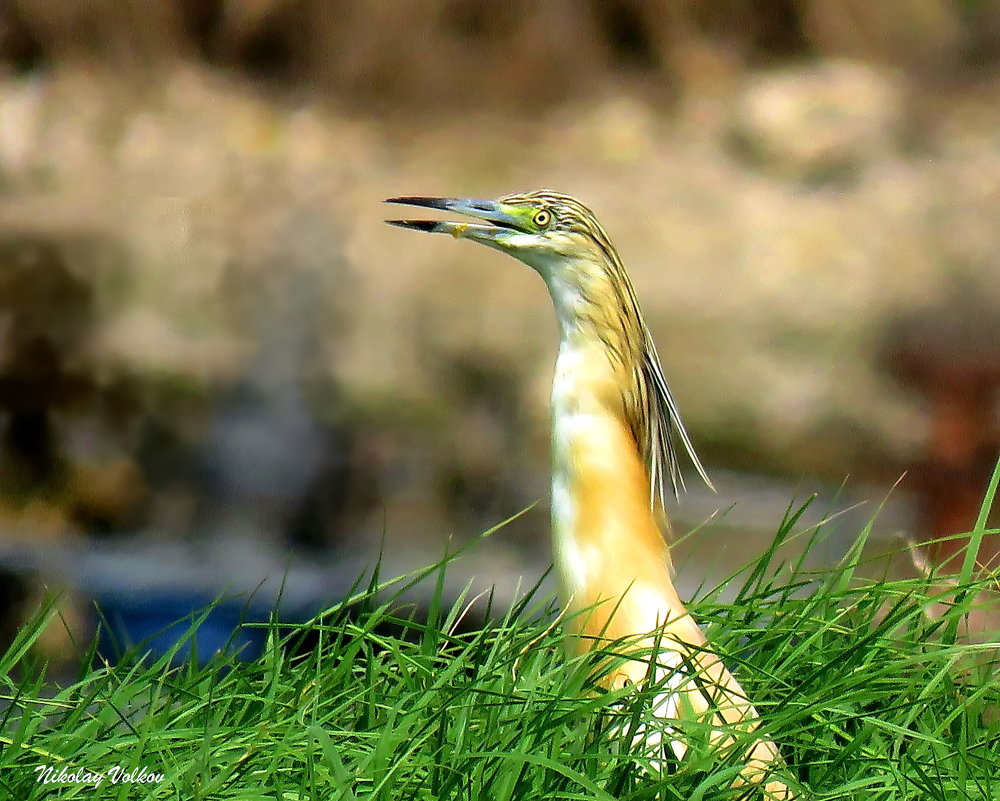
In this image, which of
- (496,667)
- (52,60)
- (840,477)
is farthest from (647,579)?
(52,60)

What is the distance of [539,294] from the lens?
4004 mm

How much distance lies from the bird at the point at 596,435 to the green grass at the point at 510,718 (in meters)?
0.05

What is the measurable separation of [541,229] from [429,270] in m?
2.86

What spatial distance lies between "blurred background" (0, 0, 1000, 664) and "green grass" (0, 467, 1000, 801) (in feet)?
7.35

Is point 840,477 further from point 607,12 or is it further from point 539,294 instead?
point 607,12

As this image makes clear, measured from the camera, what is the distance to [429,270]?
4.02m

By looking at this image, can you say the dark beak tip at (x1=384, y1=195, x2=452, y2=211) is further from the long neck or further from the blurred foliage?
the blurred foliage

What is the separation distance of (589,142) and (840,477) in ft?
4.09

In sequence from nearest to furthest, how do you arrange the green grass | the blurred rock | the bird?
the green grass
the bird
the blurred rock

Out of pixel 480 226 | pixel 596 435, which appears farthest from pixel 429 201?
pixel 596 435

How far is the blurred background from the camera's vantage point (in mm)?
3668

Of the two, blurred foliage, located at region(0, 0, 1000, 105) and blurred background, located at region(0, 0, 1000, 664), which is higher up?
blurred foliage, located at region(0, 0, 1000, 105)

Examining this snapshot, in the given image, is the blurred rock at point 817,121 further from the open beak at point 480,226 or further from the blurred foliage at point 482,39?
the open beak at point 480,226

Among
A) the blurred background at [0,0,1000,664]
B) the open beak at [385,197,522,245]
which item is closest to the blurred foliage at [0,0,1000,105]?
the blurred background at [0,0,1000,664]
